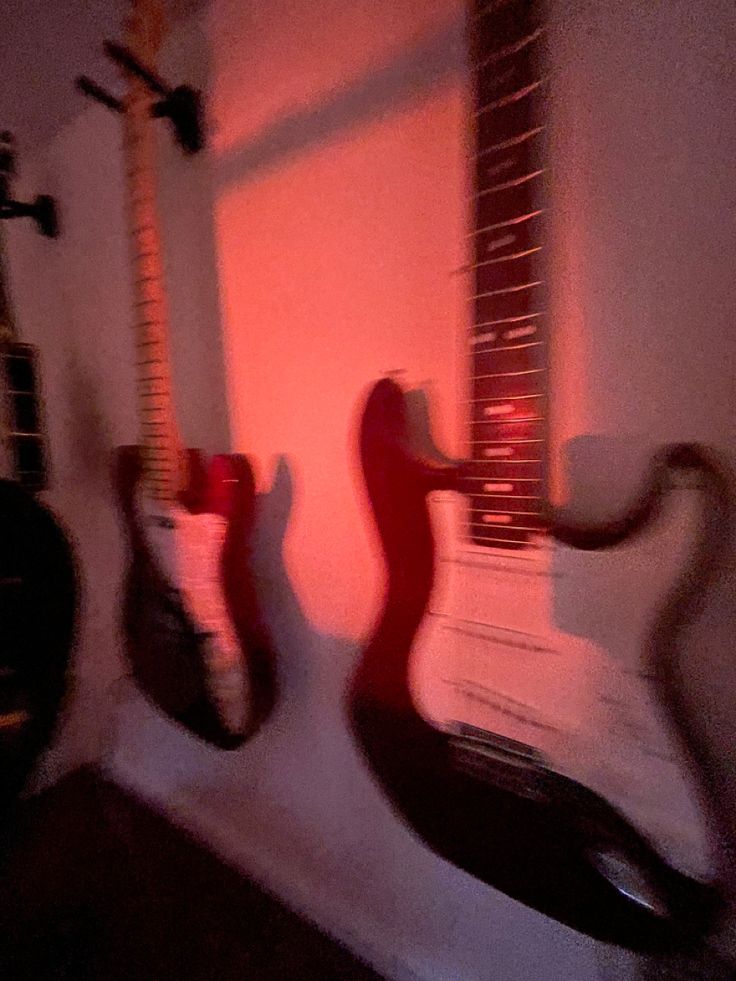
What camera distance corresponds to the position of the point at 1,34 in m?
0.92

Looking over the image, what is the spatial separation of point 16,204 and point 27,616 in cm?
81

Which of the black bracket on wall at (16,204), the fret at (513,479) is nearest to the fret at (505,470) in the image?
the fret at (513,479)

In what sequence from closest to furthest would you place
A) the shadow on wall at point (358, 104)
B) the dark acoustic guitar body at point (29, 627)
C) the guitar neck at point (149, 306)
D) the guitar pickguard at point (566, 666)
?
the guitar pickguard at point (566, 666)
the shadow on wall at point (358, 104)
the guitar neck at point (149, 306)
the dark acoustic guitar body at point (29, 627)

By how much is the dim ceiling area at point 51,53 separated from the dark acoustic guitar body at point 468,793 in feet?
2.61

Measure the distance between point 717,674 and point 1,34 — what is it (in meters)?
1.38

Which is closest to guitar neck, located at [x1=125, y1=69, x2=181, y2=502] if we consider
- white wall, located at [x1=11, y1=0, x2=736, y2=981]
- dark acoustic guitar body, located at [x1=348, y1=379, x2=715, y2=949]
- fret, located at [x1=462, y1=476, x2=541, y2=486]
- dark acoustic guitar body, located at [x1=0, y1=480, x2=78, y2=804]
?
white wall, located at [x1=11, y1=0, x2=736, y2=981]

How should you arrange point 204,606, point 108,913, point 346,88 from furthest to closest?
point 108,913 → point 204,606 → point 346,88

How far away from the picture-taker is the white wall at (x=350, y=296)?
22.5 inches

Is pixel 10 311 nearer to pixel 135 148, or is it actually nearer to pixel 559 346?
pixel 135 148

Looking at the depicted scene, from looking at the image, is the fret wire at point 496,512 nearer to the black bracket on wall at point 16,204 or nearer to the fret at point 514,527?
Result: the fret at point 514,527

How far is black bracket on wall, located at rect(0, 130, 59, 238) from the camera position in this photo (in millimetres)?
1120

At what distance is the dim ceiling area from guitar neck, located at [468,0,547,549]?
0.62 m

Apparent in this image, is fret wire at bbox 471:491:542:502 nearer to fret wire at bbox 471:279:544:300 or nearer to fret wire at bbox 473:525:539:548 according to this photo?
fret wire at bbox 473:525:539:548

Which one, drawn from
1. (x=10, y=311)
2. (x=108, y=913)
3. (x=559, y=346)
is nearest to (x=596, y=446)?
(x=559, y=346)
